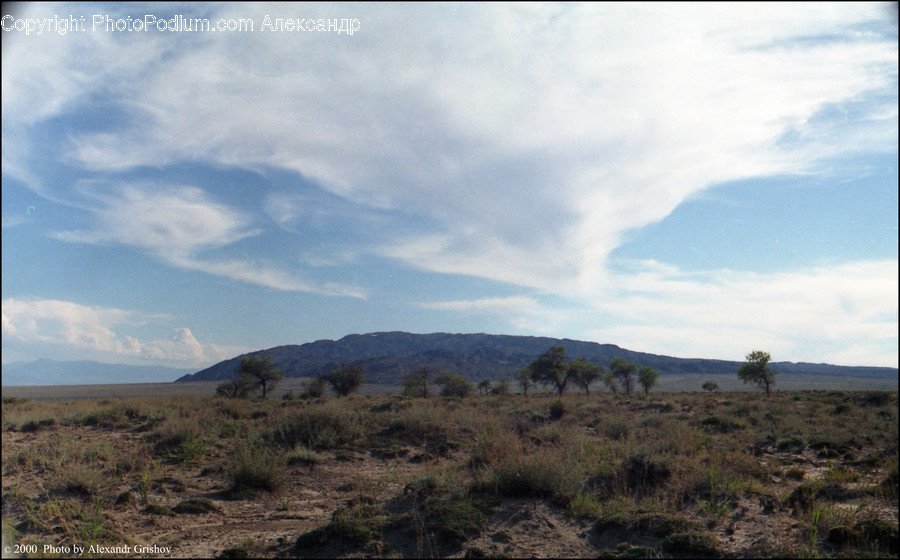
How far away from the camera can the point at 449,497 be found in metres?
7.45

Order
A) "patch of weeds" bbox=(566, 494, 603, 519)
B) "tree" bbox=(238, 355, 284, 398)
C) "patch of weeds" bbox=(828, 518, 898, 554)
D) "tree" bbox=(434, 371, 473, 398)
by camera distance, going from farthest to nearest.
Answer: "tree" bbox=(434, 371, 473, 398), "tree" bbox=(238, 355, 284, 398), "patch of weeds" bbox=(566, 494, 603, 519), "patch of weeds" bbox=(828, 518, 898, 554)

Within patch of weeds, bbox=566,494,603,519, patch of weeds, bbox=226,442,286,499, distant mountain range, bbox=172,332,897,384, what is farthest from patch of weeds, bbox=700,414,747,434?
distant mountain range, bbox=172,332,897,384

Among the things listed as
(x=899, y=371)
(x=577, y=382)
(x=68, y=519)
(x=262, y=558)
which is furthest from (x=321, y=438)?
(x=577, y=382)

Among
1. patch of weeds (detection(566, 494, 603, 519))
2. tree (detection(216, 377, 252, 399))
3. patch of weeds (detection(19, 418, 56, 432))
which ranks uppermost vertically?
patch of weeds (detection(566, 494, 603, 519))

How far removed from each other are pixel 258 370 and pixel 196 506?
132 ft

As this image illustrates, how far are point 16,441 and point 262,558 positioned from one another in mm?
12422

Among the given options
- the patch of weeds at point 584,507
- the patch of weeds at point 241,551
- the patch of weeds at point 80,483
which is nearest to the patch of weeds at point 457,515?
the patch of weeds at point 584,507

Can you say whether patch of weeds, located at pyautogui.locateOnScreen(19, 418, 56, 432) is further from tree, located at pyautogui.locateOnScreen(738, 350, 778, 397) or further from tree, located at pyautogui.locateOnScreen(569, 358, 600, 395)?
tree, located at pyautogui.locateOnScreen(738, 350, 778, 397)

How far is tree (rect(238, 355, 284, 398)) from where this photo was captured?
44.7 metres

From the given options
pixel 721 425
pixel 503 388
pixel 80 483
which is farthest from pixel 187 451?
pixel 503 388

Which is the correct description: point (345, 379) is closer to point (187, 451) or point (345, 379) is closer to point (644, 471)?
point (187, 451)

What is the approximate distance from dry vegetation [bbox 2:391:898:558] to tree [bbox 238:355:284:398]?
31558mm

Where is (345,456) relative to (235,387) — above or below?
above

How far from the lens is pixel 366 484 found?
9516mm
